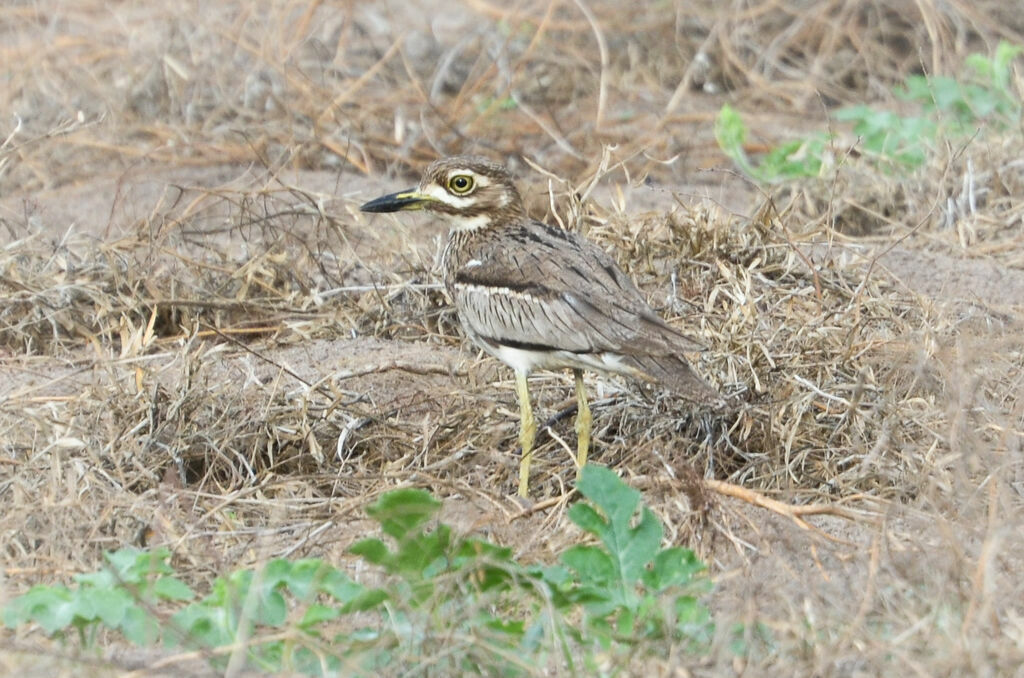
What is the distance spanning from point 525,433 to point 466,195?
2.54 ft

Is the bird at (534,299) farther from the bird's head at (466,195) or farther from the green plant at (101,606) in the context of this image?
the green plant at (101,606)

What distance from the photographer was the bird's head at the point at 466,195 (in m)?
4.41

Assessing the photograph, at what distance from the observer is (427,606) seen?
2836mm

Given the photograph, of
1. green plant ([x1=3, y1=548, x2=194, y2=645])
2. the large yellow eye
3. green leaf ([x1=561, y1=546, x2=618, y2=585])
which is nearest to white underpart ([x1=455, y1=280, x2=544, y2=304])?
the large yellow eye

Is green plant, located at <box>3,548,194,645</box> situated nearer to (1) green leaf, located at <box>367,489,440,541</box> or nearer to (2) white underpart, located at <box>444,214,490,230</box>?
(1) green leaf, located at <box>367,489,440,541</box>

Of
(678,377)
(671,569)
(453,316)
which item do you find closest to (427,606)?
(671,569)

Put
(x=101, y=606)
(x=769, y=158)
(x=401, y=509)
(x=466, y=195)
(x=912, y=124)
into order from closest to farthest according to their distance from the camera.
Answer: (x=101, y=606), (x=401, y=509), (x=466, y=195), (x=769, y=158), (x=912, y=124)

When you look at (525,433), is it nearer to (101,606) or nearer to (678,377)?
(678,377)

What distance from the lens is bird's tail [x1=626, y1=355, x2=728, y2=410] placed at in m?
3.71

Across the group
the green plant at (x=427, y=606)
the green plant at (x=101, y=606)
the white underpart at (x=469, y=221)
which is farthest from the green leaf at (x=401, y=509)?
the white underpart at (x=469, y=221)

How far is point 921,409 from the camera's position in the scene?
13.5 ft

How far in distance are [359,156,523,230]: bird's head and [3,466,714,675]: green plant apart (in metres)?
1.47

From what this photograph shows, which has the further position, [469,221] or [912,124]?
[912,124]

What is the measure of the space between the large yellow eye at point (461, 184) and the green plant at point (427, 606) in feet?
4.89
